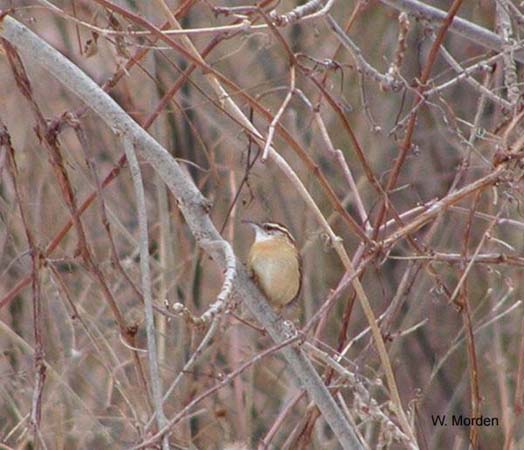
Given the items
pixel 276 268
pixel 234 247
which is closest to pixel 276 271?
pixel 276 268

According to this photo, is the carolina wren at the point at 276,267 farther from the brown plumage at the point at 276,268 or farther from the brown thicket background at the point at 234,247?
the brown thicket background at the point at 234,247

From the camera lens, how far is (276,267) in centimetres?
412

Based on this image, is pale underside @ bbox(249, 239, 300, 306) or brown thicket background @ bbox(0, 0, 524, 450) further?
brown thicket background @ bbox(0, 0, 524, 450)

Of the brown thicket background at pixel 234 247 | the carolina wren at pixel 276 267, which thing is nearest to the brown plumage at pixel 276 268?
the carolina wren at pixel 276 267

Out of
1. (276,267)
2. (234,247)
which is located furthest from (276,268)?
(234,247)

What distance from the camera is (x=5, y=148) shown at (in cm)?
307

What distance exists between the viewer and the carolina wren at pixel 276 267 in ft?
13.5

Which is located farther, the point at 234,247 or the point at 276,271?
the point at 234,247

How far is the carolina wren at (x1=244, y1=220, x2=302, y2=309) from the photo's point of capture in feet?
13.5

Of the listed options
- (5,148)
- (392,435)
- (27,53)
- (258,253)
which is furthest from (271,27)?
(258,253)

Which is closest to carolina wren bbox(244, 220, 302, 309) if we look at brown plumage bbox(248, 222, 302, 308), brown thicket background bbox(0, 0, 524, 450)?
brown plumage bbox(248, 222, 302, 308)

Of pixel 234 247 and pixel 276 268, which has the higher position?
pixel 276 268

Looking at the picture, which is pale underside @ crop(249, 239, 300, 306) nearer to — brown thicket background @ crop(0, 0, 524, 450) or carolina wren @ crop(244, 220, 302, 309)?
carolina wren @ crop(244, 220, 302, 309)

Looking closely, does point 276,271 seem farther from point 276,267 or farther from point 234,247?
point 234,247
